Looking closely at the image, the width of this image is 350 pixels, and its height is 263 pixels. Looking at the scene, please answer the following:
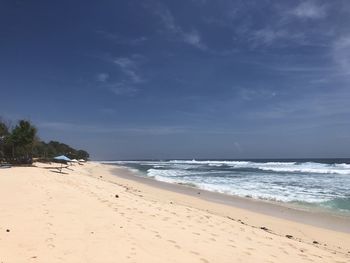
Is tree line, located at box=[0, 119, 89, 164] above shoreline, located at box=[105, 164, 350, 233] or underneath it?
above

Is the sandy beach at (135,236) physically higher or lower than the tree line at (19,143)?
lower

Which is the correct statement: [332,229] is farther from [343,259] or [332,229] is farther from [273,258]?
[273,258]

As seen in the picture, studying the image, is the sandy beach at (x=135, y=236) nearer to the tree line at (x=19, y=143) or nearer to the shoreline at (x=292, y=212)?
the shoreline at (x=292, y=212)

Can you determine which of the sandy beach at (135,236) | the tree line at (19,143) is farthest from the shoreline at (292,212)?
the tree line at (19,143)

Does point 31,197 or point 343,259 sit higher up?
point 31,197

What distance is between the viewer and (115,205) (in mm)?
11250

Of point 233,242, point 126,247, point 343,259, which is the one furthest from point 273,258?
point 126,247

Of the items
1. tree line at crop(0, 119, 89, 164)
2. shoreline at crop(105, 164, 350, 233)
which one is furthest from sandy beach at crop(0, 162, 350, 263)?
tree line at crop(0, 119, 89, 164)

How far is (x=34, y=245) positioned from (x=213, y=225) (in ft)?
16.6

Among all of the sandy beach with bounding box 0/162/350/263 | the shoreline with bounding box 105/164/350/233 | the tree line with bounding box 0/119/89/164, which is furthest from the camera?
the tree line with bounding box 0/119/89/164

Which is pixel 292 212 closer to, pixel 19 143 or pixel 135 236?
pixel 135 236

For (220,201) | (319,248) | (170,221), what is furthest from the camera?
(220,201)

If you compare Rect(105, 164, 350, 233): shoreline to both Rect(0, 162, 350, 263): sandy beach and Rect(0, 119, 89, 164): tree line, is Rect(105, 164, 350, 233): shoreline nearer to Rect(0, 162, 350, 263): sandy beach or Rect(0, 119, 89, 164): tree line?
Rect(0, 162, 350, 263): sandy beach

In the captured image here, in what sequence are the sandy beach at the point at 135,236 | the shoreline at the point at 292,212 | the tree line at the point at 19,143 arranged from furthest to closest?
the tree line at the point at 19,143
the shoreline at the point at 292,212
the sandy beach at the point at 135,236
